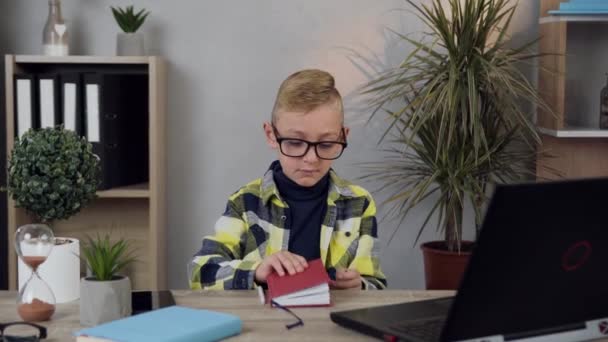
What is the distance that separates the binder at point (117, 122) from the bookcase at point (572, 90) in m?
1.52

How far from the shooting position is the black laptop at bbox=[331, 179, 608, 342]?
3.78 feet

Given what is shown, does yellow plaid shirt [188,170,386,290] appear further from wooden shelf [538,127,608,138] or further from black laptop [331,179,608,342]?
wooden shelf [538,127,608,138]

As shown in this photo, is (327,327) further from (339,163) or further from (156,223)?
(339,163)

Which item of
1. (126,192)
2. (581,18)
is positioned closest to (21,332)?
(126,192)

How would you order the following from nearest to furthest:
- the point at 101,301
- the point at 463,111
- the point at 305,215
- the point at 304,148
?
the point at 101,301 < the point at 304,148 < the point at 305,215 < the point at 463,111

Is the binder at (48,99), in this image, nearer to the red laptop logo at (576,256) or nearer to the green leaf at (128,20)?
the green leaf at (128,20)

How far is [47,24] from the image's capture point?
334cm

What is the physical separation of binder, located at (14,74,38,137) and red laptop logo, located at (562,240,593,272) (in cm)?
239

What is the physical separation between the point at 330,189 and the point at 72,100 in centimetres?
138

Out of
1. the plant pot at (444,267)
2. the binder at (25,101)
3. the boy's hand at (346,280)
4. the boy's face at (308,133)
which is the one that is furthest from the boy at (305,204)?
the binder at (25,101)

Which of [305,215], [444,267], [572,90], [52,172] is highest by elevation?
[572,90]

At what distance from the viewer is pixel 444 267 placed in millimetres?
3264

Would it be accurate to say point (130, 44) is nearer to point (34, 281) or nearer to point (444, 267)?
point (444, 267)

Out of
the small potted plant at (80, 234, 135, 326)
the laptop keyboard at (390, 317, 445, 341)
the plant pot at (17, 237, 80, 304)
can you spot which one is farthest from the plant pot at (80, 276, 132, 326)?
the laptop keyboard at (390, 317, 445, 341)
